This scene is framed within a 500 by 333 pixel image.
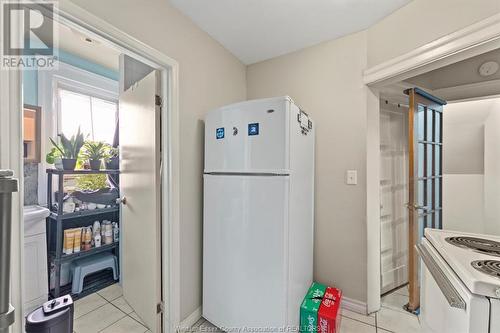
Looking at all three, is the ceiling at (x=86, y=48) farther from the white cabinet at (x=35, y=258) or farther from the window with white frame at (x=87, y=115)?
the white cabinet at (x=35, y=258)

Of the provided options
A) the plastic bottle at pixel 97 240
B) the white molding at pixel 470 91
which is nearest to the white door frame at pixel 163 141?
the plastic bottle at pixel 97 240

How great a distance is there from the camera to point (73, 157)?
2.12 metres

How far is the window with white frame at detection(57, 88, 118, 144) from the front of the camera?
2.33 meters

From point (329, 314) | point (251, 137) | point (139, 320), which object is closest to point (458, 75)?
point (251, 137)

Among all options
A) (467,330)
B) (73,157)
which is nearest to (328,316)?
(467,330)

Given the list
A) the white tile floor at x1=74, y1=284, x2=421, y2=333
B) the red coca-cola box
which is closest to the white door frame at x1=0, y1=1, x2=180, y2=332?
the white tile floor at x1=74, y1=284, x2=421, y2=333

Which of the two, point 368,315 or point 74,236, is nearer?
point 368,315

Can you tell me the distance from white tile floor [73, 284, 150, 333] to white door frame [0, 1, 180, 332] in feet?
1.30

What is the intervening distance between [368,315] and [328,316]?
2.02ft

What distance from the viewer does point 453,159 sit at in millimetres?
2453

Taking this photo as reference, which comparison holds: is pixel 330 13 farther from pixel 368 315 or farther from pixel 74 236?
pixel 74 236

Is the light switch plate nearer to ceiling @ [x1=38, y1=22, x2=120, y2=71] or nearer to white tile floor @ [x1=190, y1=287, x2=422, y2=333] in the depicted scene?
white tile floor @ [x1=190, y1=287, x2=422, y2=333]

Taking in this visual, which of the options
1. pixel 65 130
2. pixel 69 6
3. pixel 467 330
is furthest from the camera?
pixel 65 130

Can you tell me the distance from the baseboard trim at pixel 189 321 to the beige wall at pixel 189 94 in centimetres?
4
